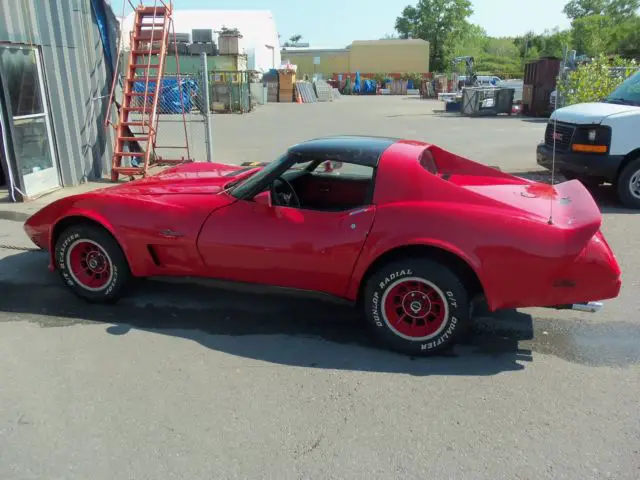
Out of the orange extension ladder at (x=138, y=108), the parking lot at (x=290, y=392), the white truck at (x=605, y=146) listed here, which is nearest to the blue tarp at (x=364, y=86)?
the orange extension ladder at (x=138, y=108)

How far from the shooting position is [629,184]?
7.89 m

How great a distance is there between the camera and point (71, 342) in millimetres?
3883

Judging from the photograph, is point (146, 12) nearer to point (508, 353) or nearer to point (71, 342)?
point (71, 342)

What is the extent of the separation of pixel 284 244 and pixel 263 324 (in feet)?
2.45

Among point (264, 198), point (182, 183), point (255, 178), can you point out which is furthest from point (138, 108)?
point (264, 198)

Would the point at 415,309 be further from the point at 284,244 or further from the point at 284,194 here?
the point at 284,194

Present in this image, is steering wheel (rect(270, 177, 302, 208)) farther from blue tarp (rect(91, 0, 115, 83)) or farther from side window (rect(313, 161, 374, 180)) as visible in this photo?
blue tarp (rect(91, 0, 115, 83))

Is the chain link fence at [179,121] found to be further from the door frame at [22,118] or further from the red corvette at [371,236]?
the red corvette at [371,236]

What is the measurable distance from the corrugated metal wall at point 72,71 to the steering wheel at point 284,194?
18.1ft

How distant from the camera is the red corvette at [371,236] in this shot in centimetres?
344

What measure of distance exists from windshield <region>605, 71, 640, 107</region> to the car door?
22.4ft

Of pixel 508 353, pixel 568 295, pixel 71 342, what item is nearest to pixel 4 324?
pixel 71 342

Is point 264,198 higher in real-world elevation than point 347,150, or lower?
lower

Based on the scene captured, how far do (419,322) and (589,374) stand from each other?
1094mm
